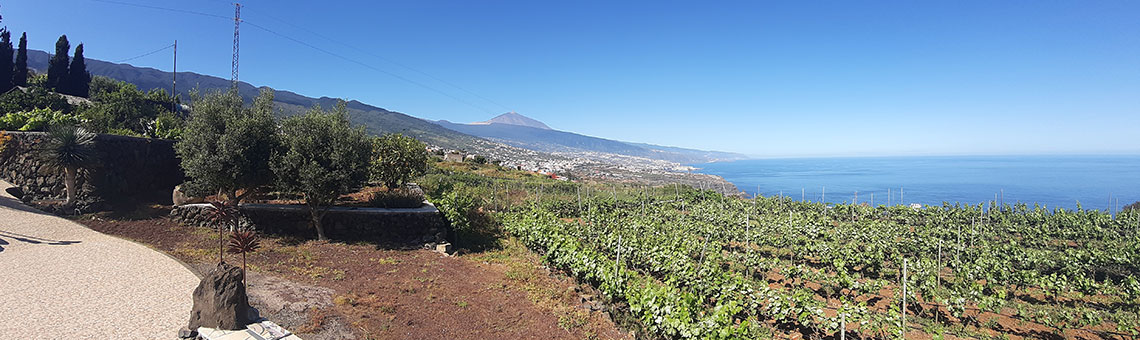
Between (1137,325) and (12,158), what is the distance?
3003 centimetres

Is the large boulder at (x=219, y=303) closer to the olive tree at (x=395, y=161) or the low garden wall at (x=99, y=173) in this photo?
the low garden wall at (x=99, y=173)

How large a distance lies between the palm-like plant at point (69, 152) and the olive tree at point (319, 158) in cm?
601

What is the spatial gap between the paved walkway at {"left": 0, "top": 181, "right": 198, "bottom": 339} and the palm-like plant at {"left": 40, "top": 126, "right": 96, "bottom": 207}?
1685 mm

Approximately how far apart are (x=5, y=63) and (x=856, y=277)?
6145 centimetres

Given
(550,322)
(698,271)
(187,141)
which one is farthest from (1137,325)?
(187,141)

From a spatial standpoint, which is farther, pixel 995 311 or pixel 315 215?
pixel 315 215

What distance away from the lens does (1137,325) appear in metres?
8.78

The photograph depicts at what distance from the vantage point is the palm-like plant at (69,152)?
1244 centimetres

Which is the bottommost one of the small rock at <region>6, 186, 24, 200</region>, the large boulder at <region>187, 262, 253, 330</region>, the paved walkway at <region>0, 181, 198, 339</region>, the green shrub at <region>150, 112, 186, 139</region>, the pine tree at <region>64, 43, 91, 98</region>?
the paved walkway at <region>0, 181, 198, 339</region>

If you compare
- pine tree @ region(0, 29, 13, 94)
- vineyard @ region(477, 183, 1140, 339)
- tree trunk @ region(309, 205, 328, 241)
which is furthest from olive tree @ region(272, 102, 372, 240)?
pine tree @ region(0, 29, 13, 94)

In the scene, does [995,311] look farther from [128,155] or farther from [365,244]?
[128,155]

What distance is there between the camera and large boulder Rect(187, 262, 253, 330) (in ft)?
19.6

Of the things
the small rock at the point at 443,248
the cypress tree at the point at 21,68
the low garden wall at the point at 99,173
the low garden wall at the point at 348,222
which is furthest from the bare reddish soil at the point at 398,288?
the cypress tree at the point at 21,68

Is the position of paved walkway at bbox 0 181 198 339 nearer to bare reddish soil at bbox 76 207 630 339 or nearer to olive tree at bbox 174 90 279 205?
bare reddish soil at bbox 76 207 630 339
